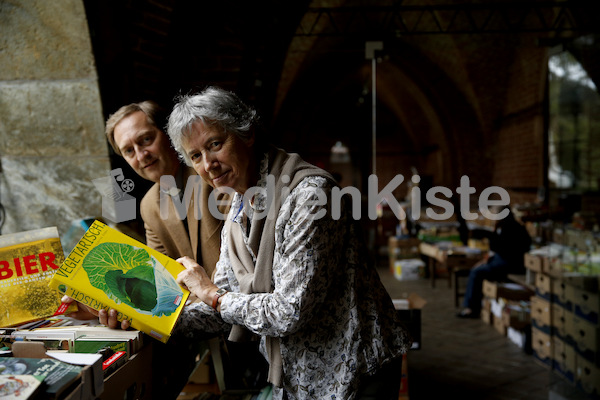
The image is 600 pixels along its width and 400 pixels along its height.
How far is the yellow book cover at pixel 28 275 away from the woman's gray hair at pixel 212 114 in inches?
25.3

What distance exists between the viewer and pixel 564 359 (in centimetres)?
359

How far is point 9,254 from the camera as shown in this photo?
1588 mm

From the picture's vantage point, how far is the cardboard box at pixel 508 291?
5.03 metres

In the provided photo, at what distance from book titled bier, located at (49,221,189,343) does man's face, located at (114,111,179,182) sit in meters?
0.51

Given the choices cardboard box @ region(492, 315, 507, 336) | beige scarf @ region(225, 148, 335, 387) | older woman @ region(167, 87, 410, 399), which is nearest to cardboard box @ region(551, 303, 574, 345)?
cardboard box @ region(492, 315, 507, 336)

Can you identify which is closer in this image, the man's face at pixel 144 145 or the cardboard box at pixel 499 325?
the man's face at pixel 144 145

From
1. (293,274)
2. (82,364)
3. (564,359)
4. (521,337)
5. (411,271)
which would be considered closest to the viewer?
(82,364)

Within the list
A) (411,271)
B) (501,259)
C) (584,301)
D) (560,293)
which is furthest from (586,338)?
(411,271)

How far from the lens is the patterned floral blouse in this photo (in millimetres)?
1337

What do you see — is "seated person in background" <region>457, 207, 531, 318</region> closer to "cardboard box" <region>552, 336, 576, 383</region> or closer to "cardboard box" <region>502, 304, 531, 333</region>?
"cardboard box" <region>502, 304, 531, 333</region>

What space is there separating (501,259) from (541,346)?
154 centimetres

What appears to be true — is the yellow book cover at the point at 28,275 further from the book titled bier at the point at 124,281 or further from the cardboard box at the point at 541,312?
the cardboard box at the point at 541,312

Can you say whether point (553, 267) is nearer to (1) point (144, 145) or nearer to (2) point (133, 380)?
(1) point (144, 145)

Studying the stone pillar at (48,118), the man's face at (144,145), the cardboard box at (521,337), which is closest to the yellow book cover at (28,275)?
the man's face at (144,145)
